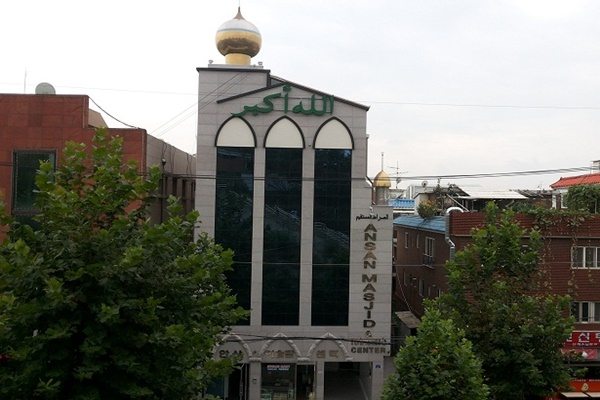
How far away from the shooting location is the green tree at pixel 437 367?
12070 mm

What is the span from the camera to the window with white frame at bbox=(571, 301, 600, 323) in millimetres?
23203

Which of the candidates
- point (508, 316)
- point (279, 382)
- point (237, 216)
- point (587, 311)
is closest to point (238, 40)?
point (237, 216)

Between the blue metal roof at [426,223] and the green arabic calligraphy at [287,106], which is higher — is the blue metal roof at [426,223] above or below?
below

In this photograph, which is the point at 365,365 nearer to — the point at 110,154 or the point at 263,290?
the point at 263,290

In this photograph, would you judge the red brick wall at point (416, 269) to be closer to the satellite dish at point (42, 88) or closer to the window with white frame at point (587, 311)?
the window with white frame at point (587, 311)

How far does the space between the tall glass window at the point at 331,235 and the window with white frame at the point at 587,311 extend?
9451 millimetres

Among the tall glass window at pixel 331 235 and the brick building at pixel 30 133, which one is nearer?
the brick building at pixel 30 133

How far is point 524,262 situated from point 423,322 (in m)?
3.80

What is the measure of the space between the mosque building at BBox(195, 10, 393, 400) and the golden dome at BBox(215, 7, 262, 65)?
2.92 m

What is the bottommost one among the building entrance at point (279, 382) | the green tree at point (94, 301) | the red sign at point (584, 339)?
the building entrance at point (279, 382)

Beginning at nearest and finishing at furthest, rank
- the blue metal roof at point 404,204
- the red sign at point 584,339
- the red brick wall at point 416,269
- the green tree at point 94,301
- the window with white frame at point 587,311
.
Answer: the green tree at point 94,301
the red sign at point 584,339
the window with white frame at point 587,311
the red brick wall at point 416,269
the blue metal roof at point 404,204

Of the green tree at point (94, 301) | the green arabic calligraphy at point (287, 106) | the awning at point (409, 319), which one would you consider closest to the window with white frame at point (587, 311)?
the awning at point (409, 319)

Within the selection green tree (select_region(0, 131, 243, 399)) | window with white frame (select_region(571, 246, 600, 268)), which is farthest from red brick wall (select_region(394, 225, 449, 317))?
green tree (select_region(0, 131, 243, 399))

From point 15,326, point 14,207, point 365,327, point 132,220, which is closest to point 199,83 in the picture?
point 14,207
